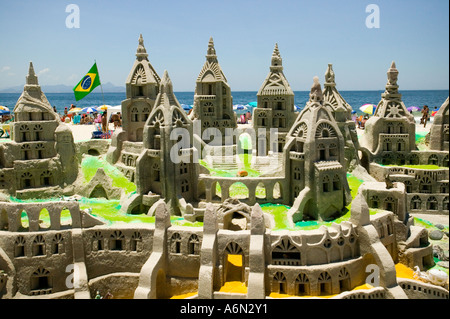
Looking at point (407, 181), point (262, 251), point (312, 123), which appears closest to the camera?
point (262, 251)

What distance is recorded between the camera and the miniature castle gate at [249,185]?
3158 centimetres

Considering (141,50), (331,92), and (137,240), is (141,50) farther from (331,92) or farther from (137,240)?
(137,240)

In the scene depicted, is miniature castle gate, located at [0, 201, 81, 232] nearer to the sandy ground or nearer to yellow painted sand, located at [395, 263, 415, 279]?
the sandy ground

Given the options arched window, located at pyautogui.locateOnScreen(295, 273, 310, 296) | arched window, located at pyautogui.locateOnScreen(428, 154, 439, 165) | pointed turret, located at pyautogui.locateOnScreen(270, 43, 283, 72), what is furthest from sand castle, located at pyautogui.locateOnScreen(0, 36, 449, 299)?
arched window, located at pyautogui.locateOnScreen(428, 154, 439, 165)

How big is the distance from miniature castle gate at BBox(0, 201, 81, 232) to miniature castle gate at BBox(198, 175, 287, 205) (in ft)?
30.6

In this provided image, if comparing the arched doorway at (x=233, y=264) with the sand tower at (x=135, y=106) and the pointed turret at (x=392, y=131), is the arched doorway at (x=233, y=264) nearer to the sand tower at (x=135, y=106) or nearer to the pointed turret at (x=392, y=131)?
the sand tower at (x=135, y=106)

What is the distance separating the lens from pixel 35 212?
87.5ft

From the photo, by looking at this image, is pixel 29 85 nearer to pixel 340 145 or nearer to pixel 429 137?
pixel 340 145

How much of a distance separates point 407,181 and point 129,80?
995 inches

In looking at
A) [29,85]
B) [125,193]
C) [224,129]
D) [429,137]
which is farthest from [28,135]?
[429,137]

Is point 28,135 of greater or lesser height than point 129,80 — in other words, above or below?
below

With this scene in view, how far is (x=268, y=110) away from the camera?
41156 mm

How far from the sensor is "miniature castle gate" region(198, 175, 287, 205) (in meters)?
31.6

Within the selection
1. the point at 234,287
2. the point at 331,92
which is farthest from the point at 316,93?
the point at 234,287
